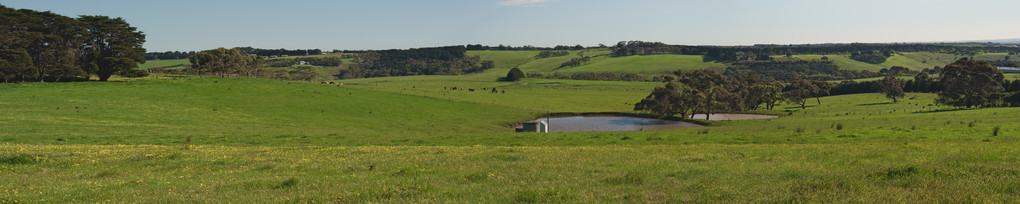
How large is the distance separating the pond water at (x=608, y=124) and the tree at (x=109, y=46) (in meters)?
66.0

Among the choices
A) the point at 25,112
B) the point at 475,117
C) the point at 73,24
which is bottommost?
the point at 475,117

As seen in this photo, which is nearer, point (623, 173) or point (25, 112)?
point (623, 173)

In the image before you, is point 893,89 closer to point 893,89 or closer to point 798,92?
point 893,89

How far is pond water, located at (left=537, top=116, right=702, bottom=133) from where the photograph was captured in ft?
220

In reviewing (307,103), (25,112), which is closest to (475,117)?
(307,103)

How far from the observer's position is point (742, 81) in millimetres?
98750

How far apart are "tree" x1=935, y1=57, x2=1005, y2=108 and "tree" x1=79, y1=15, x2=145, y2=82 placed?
123 m

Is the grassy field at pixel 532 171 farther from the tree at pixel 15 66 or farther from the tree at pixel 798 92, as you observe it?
the tree at pixel 798 92

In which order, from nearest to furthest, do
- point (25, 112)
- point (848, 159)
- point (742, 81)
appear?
point (848, 159) → point (25, 112) → point (742, 81)

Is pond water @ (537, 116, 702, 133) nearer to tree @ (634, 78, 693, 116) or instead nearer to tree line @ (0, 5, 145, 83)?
tree @ (634, 78, 693, 116)

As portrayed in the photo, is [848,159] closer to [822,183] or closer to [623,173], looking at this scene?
[822,183]

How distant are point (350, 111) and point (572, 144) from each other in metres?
46.6

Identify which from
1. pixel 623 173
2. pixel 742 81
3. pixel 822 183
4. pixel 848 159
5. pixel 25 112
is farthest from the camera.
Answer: pixel 742 81

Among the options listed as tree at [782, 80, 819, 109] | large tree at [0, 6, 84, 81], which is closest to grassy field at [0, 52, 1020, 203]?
large tree at [0, 6, 84, 81]
